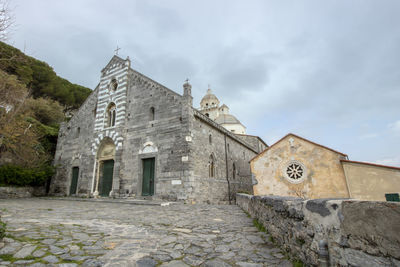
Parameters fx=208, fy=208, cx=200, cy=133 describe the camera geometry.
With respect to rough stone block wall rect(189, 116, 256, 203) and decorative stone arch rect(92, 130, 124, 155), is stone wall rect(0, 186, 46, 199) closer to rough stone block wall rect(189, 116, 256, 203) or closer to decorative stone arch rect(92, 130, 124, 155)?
decorative stone arch rect(92, 130, 124, 155)

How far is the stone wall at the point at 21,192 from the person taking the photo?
46.2ft

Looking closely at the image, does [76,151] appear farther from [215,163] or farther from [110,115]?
[215,163]

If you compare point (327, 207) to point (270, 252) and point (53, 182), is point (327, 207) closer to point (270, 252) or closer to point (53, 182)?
point (270, 252)

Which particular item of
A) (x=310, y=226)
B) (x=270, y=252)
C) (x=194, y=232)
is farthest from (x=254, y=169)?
(x=310, y=226)

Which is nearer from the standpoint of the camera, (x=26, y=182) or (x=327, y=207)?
(x=327, y=207)

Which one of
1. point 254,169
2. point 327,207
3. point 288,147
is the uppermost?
point 288,147

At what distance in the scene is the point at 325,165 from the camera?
911cm

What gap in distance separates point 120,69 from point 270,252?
52.9ft

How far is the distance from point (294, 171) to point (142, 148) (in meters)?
8.58

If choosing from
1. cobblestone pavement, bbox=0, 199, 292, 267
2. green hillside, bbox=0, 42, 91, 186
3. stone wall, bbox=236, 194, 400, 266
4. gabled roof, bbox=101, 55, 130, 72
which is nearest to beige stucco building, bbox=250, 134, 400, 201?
cobblestone pavement, bbox=0, 199, 292, 267

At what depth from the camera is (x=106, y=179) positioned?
46.7 ft

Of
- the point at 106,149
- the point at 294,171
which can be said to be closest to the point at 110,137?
the point at 106,149

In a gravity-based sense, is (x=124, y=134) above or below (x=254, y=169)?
above

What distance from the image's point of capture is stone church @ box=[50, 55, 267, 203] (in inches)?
457
